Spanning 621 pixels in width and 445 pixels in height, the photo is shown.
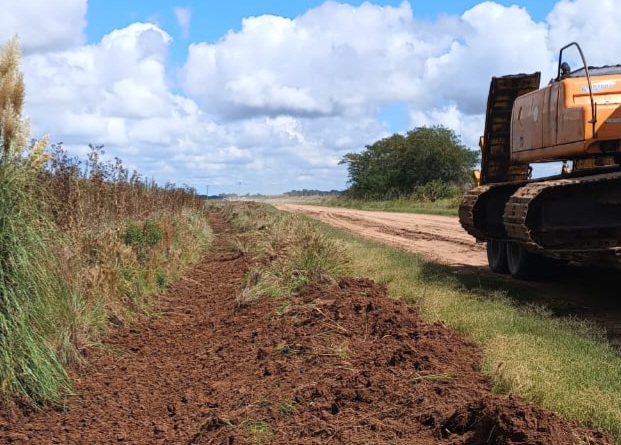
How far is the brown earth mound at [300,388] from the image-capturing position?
4.37 meters

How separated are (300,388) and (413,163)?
4612cm

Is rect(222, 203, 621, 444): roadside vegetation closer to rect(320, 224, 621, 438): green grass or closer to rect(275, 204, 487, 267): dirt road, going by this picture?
rect(320, 224, 621, 438): green grass

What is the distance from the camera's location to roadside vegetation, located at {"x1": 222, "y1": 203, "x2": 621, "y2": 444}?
481cm

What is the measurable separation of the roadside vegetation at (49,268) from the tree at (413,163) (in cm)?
3878

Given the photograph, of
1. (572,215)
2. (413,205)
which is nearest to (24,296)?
(572,215)

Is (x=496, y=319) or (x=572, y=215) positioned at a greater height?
(x=572, y=215)

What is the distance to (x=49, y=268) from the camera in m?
5.84

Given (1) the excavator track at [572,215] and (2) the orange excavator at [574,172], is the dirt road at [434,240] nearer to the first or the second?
(2) the orange excavator at [574,172]

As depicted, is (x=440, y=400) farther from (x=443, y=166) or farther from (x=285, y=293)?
(x=443, y=166)

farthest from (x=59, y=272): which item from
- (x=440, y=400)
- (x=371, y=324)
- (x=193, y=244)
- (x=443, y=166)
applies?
(x=443, y=166)

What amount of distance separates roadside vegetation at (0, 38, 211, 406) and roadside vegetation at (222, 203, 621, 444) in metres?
1.77

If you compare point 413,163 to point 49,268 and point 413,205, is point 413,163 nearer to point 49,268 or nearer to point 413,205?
point 413,205

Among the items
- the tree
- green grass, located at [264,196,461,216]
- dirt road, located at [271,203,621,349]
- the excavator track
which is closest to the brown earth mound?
the excavator track

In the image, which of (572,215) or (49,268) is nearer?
Answer: (49,268)
